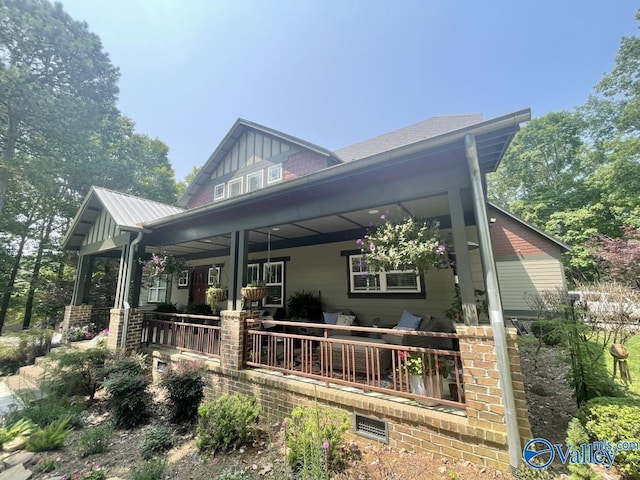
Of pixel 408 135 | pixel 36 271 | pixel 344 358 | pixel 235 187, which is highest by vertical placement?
pixel 408 135

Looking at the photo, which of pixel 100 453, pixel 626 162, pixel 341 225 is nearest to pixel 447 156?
A: pixel 341 225

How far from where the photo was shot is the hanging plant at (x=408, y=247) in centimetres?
335

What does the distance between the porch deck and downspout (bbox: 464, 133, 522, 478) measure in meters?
0.46

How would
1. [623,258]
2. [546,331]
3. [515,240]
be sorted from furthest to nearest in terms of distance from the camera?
[623,258]
[515,240]
[546,331]

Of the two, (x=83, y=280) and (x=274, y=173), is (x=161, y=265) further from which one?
(x=274, y=173)

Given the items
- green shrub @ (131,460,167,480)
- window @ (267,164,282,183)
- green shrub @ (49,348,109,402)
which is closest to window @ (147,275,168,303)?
green shrub @ (49,348,109,402)

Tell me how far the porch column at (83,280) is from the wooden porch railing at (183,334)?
3.46 metres

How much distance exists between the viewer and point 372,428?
3.52 m

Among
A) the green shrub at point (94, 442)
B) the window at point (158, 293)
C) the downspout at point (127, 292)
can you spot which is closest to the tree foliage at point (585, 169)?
the green shrub at point (94, 442)

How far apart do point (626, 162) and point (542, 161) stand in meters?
6.60

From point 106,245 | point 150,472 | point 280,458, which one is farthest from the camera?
point 106,245

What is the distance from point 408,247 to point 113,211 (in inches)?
312

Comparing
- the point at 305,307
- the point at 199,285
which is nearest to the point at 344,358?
the point at 305,307

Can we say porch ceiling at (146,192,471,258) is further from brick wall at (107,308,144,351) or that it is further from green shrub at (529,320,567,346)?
green shrub at (529,320,567,346)
